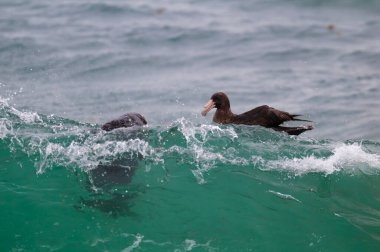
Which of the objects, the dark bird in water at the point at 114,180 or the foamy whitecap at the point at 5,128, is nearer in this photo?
the dark bird in water at the point at 114,180

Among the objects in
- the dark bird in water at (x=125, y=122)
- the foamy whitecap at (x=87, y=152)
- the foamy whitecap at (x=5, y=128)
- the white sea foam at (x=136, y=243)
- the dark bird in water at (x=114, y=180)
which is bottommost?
the white sea foam at (x=136, y=243)

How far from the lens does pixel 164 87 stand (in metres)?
15.2

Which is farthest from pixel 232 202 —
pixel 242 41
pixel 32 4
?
pixel 32 4

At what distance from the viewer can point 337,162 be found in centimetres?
1027

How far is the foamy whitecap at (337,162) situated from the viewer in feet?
32.9

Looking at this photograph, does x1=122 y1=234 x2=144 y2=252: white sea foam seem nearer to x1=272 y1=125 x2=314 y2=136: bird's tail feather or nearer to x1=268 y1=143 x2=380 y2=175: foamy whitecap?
x1=268 y1=143 x2=380 y2=175: foamy whitecap

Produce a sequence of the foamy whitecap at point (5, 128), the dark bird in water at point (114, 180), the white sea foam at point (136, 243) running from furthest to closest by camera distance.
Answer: the foamy whitecap at point (5, 128), the dark bird in water at point (114, 180), the white sea foam at point (136, 243)

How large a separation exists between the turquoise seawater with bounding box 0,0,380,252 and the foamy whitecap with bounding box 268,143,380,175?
0.09 ft

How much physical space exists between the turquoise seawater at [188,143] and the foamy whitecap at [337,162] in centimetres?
3

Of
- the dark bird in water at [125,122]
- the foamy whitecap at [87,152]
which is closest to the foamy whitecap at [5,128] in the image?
the foamy whitecap at [87,152]

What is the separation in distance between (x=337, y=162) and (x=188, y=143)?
2.14 m

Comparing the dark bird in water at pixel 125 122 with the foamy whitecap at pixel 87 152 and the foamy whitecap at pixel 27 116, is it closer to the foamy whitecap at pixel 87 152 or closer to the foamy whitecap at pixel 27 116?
the foamy whitecap at pixel 87 152

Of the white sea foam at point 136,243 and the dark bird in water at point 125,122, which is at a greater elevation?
the dark bird in water at point 125,122

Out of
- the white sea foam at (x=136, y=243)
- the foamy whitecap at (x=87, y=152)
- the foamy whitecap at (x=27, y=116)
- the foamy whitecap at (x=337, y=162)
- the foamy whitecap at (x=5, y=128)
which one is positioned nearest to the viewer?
the white sea foam at (x=136, y=243)
